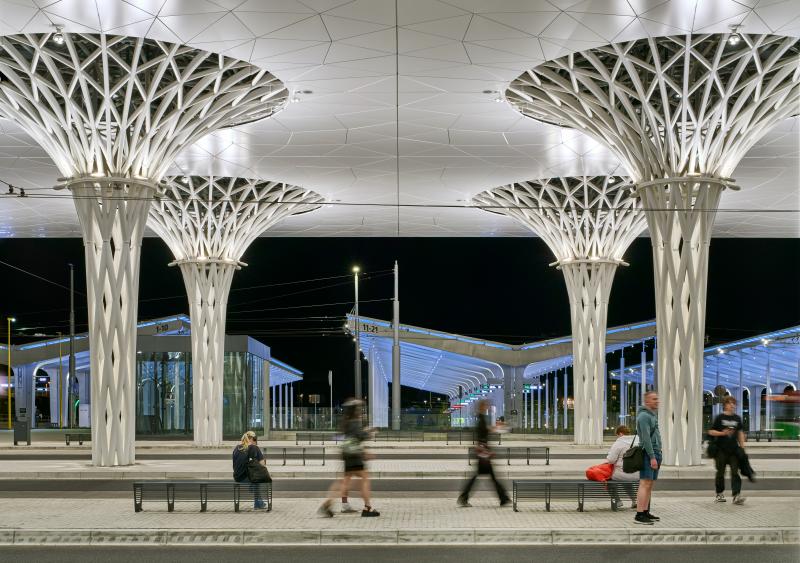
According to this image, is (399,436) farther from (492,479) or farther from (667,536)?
(667,536)

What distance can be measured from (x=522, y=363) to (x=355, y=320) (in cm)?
1274

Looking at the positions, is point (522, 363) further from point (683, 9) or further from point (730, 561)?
point (730, 561)

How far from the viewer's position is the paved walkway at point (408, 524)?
13.3m

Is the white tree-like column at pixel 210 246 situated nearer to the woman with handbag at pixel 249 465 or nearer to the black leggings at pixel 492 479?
the woman with handbag at pixel 249 465

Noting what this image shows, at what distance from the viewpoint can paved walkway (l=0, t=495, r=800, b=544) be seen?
1327 cm

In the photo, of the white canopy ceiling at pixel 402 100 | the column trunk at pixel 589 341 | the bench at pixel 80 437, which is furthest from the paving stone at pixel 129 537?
the bench at pixel 80 437

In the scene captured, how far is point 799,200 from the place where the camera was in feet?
136

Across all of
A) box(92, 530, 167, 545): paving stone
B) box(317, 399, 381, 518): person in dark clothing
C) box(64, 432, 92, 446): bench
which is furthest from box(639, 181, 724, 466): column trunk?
box(64, 432, 92, 446): bench

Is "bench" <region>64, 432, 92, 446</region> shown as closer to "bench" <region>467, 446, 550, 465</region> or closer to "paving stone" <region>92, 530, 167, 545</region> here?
"bench" <region>467, 446, 550, 465</region>

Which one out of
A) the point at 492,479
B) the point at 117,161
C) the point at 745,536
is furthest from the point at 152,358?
the point at 745,536

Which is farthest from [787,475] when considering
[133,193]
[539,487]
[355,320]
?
[355,320]

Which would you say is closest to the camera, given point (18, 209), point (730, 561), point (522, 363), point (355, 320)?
point (730, 561)

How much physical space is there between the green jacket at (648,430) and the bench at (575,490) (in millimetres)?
1654

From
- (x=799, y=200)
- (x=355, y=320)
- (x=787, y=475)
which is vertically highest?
(x=799, y=200)
